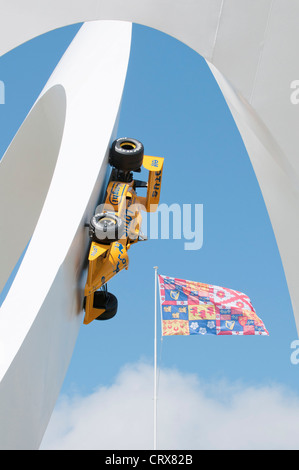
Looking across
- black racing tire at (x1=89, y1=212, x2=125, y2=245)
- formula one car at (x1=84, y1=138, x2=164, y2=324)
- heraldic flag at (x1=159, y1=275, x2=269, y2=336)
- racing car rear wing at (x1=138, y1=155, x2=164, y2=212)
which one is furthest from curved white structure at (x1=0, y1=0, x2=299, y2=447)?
heraldic flag at (x1=159, y1=275, x2=269, y2=336)

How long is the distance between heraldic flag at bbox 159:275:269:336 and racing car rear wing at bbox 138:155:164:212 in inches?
59.0

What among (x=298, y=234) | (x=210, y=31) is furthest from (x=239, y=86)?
(x=298, y=234)

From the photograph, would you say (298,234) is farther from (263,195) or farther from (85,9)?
(85,9)

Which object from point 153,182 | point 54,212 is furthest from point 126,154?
point 54,212

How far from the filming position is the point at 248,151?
13.2 feet

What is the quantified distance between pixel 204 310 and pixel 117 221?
291 cm

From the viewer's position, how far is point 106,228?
5.93m

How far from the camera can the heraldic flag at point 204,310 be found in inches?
314

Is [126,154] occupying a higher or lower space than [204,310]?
higher

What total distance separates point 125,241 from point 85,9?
12.8ft

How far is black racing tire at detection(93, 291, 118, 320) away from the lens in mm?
6867

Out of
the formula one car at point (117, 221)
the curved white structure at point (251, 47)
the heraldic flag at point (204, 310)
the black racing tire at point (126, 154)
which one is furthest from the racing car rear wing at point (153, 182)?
the curved white structure at point (251, 47)

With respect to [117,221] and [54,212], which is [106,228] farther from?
[54,212]

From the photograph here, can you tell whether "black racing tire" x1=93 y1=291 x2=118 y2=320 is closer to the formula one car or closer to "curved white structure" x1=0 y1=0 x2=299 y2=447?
the formula one car
